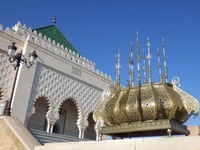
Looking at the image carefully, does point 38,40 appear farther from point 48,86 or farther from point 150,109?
point 150,109

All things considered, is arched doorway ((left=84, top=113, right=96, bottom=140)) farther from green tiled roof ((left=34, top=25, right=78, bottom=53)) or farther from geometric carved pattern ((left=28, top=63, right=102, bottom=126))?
green tiled roof ((left=34, top=25, right=78, bottom=53))

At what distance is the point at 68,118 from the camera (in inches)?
477

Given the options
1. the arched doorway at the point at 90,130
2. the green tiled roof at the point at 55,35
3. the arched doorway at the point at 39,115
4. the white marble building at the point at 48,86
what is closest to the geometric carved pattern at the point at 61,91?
the white marble building at the point at 48,86

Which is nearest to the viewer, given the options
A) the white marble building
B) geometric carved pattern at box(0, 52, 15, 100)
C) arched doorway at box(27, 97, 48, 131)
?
geometric carved pattern at box(0, 52, 15, 100)

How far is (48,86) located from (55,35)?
16.8 feet

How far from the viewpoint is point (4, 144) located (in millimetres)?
3953

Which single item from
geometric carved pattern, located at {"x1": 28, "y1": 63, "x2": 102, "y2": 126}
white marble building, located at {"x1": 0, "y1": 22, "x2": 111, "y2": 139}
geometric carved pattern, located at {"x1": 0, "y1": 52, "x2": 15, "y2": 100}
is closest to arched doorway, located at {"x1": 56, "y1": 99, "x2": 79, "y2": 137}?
Answer: white marble building, located at {"x1": 0, "y1": 22, "x2": 111, "y2": 139}

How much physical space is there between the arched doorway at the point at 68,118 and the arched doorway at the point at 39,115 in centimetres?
100

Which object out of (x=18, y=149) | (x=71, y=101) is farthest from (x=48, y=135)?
(x=71, y=101)

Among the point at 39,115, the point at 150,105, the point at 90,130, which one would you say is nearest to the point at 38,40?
the point at 39,115

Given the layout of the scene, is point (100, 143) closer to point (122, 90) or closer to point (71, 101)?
point (122, 90)

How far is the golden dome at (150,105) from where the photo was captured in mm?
1939

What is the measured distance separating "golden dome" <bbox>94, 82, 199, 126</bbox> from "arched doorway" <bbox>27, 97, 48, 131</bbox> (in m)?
8.85

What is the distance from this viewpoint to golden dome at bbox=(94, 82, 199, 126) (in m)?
1.94
